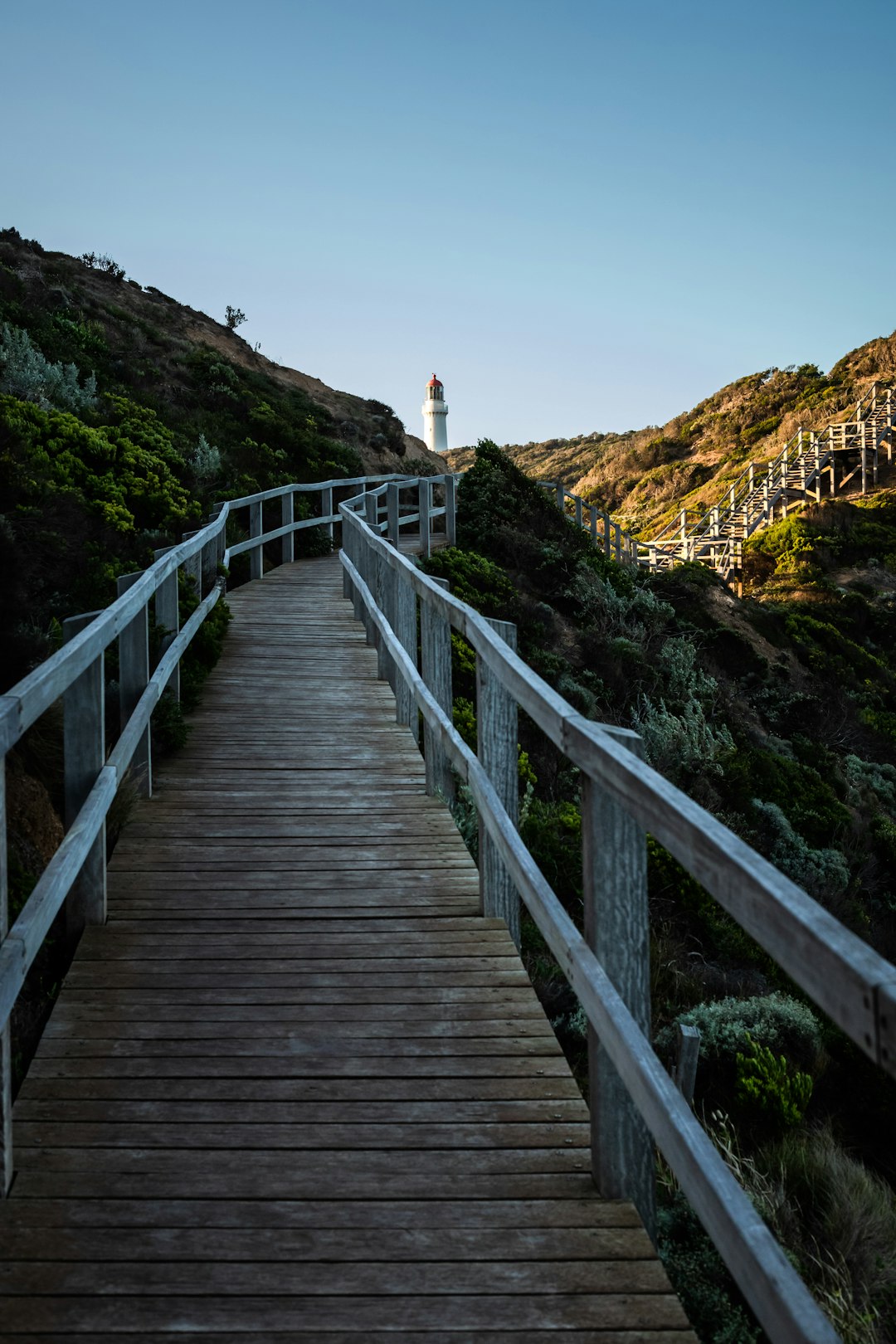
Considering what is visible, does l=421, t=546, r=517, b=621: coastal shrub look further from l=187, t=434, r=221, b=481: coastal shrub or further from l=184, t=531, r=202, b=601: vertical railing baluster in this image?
l=184, t=531, r=202, b=601: vertical railing baluster

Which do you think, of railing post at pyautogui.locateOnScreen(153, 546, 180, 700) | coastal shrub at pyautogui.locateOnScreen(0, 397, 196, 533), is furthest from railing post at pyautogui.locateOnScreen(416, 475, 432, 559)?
railing post at pyautogui.locateOnScreen(153, 546, 180, 700)

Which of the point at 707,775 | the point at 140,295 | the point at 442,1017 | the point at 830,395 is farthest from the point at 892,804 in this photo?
the point at 830,395

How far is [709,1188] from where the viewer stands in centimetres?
190

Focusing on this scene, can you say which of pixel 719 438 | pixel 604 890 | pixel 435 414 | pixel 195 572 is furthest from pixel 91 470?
pixel 435 414

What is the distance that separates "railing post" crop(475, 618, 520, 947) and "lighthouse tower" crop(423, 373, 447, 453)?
6543cm

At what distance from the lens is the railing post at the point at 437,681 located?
6000mm

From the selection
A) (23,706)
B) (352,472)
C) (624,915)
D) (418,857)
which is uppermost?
(352,472)

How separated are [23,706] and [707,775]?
964 centimetres

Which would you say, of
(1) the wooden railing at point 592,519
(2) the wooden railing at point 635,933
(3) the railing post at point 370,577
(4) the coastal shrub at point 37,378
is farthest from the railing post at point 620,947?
(1) the wooden railing at point 592,519

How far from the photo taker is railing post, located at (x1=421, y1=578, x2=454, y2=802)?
6.00m

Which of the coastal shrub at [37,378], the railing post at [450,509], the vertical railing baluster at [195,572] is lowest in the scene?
the vertical railing baluster at [195,572]

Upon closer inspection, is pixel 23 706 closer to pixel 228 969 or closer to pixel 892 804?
pixel 228 969

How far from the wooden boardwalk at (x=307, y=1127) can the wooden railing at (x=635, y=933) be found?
0.25m

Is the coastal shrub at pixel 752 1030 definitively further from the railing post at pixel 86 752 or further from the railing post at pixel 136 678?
the railing post at pixel 136 678
